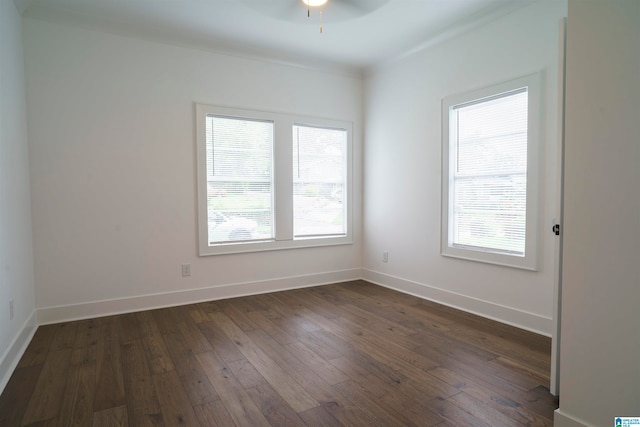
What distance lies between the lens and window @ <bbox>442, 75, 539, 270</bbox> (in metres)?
3.05

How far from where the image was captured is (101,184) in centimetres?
352

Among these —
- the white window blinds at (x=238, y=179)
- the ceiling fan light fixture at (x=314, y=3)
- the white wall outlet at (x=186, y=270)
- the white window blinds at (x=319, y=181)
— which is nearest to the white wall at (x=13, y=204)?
the white wall outlet at (x=186, y=270)

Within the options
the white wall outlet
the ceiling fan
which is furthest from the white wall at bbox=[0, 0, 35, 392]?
the ceiling fan

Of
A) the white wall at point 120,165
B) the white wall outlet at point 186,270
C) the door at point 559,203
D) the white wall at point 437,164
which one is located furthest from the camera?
the white wall outlet at point 186,270

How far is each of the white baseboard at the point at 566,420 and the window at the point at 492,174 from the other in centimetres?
152

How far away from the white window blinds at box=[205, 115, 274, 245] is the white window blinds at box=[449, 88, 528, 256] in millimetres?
2105

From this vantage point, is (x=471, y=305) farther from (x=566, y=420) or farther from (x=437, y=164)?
(x=566, y=420)

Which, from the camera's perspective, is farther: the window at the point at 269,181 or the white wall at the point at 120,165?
the window at the point at 269,181

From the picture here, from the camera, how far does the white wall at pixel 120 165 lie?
130 inches

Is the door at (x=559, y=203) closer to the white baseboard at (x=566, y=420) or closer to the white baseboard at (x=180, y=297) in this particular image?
the white baseboard at (x=566, y=420)

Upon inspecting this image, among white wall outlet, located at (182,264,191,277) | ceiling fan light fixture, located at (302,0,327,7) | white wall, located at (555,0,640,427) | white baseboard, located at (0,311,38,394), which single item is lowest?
white baseboard, located at (0,311,38,394)

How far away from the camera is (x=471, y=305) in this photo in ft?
11.8

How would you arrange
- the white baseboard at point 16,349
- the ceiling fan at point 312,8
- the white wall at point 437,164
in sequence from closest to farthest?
1. the white baseboard at point 16,349
2. the white wall at point 437,164
3. the ceiling fan at point 312,8

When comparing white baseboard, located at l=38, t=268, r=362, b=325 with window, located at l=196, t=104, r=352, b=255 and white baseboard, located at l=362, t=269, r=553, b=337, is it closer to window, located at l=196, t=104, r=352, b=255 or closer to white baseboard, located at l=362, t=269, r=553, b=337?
window, located at l=196, t=104, r=352, b=255
